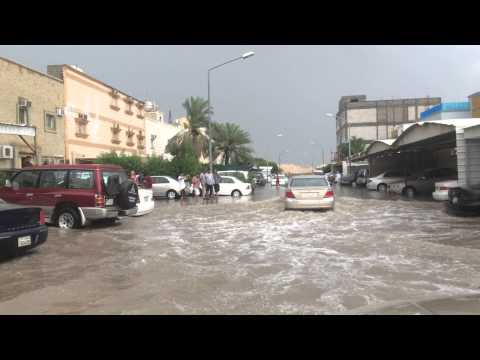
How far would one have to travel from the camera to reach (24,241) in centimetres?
817

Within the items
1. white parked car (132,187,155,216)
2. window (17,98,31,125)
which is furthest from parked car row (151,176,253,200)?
white parked car (132,187,155,216)

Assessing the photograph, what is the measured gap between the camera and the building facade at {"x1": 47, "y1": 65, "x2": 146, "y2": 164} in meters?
27.2

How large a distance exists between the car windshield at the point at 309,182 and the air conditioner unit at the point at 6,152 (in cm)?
1341

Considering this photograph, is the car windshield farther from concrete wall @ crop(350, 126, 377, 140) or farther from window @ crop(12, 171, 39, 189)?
concrete wall @ crop(350, 126, 377, 140)

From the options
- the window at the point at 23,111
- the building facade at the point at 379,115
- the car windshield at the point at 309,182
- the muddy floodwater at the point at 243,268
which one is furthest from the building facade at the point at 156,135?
the building facade at the point at 379,115

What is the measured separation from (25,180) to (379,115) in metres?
90.2

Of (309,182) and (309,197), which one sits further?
(309,182)

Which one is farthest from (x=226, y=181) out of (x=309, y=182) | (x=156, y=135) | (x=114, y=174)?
(x=156, y=135)

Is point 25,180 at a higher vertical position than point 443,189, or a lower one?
higher

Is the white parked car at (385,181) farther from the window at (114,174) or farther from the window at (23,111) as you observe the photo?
the window at (23,111)

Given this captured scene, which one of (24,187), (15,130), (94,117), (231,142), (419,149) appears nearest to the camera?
(24,187)

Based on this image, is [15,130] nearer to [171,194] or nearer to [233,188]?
[171,194]

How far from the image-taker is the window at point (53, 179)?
40.9 ft

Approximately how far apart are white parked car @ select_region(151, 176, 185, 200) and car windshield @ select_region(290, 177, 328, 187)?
12474 millimetres
